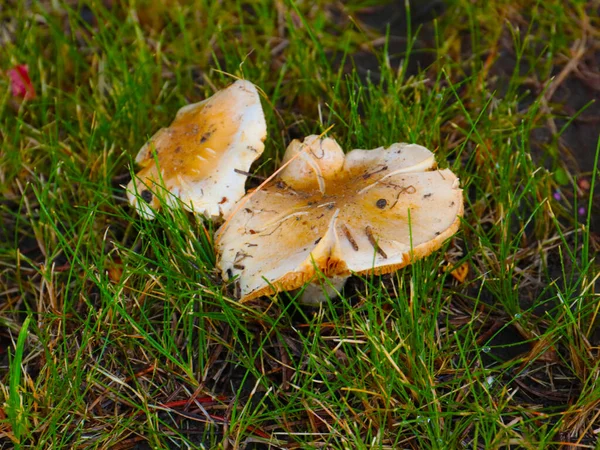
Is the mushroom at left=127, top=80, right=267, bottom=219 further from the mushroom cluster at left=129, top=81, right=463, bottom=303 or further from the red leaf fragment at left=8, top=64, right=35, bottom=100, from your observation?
the red leaf fragment at left=8, top=64, right=35, bottom=100

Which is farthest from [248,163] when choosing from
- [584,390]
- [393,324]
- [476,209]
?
[584,390]

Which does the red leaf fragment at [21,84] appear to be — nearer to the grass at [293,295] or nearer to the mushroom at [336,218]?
the grass at [293,295]

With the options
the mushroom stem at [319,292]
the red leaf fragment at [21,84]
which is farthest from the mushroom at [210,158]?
the red leaf fragment at [21,84]

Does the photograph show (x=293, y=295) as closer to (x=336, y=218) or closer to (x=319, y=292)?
(x=319, y=292)

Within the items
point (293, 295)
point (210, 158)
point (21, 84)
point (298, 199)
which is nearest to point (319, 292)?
point (293, 295)

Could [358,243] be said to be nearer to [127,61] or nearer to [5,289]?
[5,289]

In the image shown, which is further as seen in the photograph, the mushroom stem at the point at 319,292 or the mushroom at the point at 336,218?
the mushroom stem at the point at 319,292

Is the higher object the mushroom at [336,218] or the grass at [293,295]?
the mushroom at [336,218]
